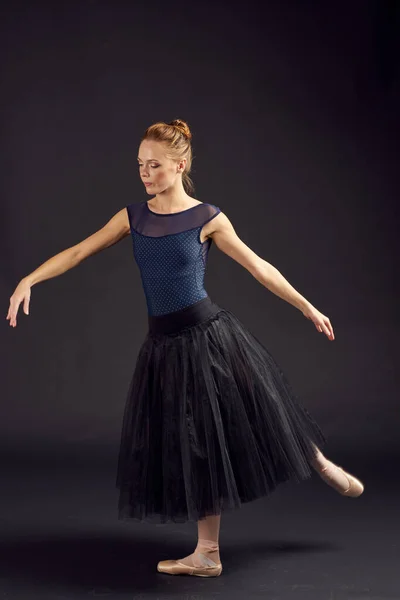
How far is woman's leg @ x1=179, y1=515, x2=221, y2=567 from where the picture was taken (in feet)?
11.9

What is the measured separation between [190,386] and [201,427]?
0.46 feet

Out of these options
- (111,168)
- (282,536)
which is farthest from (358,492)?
(111,168)

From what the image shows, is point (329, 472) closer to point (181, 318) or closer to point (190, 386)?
point (190, 386)

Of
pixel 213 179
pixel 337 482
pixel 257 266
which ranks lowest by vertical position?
pixel 337 482

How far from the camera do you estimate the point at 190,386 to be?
3.64 m

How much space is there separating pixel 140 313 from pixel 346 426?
1130 millimetres

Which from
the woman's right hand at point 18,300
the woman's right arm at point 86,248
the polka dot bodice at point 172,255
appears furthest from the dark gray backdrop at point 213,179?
the woman's right hand at point 18,300

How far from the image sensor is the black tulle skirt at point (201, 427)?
11.7 feet

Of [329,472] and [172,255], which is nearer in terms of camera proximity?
[172,255]

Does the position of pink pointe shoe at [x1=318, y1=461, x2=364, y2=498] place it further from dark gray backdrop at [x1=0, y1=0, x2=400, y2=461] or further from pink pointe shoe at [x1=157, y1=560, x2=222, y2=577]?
dark gray backdrop at [x1=0, y1=0, x2=400, y2=461]

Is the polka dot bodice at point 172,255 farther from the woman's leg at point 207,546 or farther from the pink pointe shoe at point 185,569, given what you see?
the pink pointe shoe at point 185,569

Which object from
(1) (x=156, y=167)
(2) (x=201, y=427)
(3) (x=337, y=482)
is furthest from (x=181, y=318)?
(3) (x=337, y=482)

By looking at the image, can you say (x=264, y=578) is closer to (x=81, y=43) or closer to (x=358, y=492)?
(x=358, y=492)

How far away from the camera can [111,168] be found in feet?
17.4
